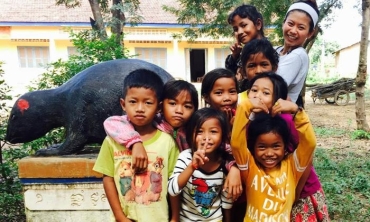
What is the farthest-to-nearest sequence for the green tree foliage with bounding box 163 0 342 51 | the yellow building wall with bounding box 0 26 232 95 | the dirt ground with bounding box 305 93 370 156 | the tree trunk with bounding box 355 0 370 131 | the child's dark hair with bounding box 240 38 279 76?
1. the yellow building wall with bounding box 0 26 232 95
2. the green tree foliage with bounding box 163 0 342 51
3. the tree trunk with bounding box 355 0 370 131
4. the dirt ground with bounding box 305 93 370 156
5. the child's dark hair with bounding box 240 38 279 76

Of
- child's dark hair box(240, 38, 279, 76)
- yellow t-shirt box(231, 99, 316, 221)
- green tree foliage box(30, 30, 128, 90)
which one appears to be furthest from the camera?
green tree foliage box(30, 30, 128, 90)

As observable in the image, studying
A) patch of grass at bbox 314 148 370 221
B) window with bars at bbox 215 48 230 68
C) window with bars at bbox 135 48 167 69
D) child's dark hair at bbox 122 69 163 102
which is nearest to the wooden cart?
window with bars at bbox 215 48 230 68

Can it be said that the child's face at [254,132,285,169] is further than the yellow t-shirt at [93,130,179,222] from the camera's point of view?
No

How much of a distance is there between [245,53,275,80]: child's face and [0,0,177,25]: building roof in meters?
14.2

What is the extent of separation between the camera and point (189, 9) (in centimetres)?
1077

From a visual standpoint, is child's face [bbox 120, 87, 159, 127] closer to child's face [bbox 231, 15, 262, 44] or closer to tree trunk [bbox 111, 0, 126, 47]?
child's face [bbox 231, 15, 262, 44]

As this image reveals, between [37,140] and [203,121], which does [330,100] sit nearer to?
[37,140]

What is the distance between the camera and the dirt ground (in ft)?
25.0

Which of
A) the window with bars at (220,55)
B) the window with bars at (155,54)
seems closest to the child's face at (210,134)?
the window with bars at (155,54)

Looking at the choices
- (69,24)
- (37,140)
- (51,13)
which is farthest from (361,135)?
(51,13)

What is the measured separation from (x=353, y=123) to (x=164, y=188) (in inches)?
406

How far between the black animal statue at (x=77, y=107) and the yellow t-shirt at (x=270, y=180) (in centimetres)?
127

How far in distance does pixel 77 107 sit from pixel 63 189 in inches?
26.6

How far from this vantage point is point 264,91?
5.67 feet
